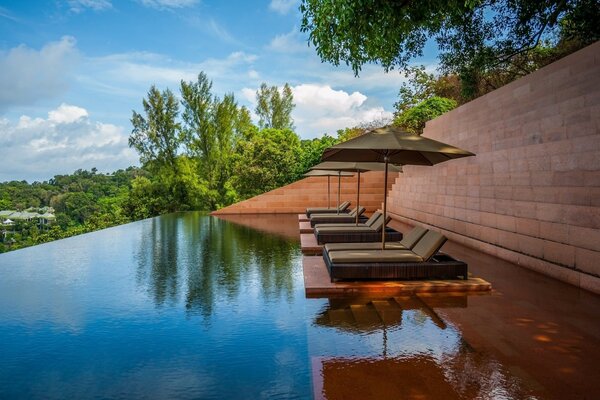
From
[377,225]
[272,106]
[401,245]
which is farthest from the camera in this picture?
[272,106]

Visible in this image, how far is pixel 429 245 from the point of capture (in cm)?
683

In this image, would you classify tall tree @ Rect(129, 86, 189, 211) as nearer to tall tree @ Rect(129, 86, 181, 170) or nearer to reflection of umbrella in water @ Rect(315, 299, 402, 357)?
tall tree @ Rect(129, 86, 181, 170)

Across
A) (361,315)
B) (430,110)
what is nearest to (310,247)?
(361,315)

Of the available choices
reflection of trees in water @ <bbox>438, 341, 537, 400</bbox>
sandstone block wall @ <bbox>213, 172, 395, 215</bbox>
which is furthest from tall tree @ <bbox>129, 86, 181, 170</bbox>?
reflection of trees in water @ <bbox>438, 341, 537, 400</bbox>

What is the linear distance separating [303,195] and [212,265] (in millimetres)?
13340

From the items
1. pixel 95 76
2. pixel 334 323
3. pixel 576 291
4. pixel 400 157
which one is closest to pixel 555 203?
pixel 576 291

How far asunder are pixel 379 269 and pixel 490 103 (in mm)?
5805

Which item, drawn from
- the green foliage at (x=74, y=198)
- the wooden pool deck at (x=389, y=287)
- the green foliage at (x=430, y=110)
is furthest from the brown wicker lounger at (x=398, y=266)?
the green foliage at (x=74, y=198)

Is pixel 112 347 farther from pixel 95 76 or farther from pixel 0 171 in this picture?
pixel 0 171

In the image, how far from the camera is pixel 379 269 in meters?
6.50

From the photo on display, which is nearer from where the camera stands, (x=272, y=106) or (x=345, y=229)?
(x=345, y=229)

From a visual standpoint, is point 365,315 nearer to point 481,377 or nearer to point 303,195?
point 481,377

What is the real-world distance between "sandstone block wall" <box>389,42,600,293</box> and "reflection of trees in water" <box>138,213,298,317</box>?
165 inches

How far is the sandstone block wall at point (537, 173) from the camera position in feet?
21.6
